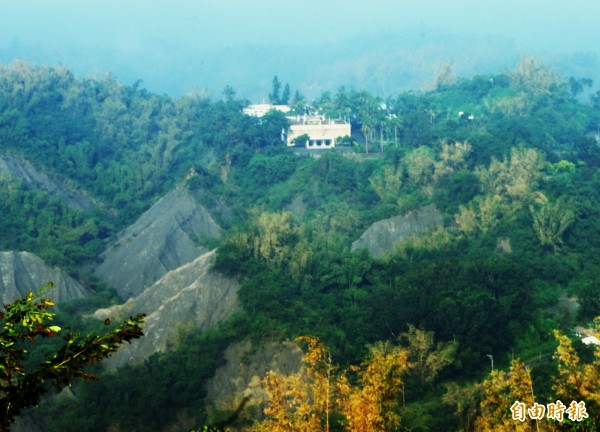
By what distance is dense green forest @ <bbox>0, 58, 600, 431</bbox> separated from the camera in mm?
29406

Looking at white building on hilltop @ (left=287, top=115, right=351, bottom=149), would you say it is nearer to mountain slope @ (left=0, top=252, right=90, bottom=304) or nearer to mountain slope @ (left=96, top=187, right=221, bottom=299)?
mountain slope @ (left=96, top=187, right=221, bottom=299)

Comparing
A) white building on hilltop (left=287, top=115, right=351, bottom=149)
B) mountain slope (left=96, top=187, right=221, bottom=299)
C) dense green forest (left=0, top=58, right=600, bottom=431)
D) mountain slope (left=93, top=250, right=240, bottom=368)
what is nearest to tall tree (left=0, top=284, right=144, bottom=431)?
dense green forest (left=0, top=58, right=600, bottom=431)

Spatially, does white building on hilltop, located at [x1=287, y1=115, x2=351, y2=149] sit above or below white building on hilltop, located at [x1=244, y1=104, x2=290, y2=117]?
below

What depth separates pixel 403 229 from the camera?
48656mm

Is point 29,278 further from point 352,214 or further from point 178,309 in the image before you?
point 352,214

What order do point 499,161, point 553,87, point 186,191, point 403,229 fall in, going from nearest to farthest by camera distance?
point 403,229, point 499,161, point 186,191, point 553,87

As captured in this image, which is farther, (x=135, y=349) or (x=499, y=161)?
(x=499, y=161)

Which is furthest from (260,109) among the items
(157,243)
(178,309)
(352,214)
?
(178,309)

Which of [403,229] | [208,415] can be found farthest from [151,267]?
[208,415]

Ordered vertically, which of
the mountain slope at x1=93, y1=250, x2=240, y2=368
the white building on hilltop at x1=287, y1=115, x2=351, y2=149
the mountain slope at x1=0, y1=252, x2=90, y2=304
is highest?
the white building on hilltop at x1=287, y1=115, x2=351, y2=149

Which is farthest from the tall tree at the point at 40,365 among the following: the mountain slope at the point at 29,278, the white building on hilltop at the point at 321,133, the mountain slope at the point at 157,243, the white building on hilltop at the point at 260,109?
the white building on hilltop at the point at 260,109

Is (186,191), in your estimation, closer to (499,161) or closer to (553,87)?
(499,161)

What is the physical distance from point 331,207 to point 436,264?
64.4 ft

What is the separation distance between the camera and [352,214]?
51.8 meters
